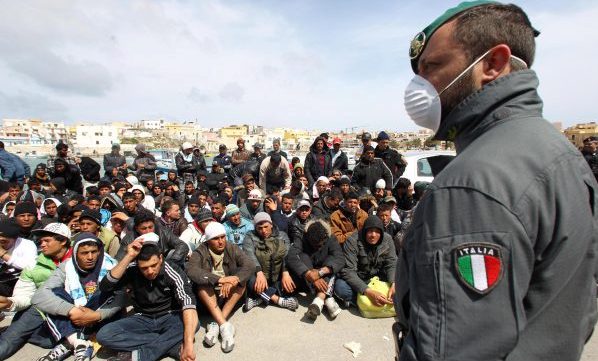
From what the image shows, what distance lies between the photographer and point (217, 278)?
340 centimetres

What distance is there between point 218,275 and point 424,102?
314 cm

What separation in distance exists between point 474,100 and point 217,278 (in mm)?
3172

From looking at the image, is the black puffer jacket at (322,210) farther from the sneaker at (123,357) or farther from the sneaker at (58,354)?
the sneaker at (58,354)

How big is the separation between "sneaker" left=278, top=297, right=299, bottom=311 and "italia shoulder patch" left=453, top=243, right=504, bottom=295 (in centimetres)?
337

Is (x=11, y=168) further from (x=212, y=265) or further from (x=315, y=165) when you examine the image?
(x=315, y=165)

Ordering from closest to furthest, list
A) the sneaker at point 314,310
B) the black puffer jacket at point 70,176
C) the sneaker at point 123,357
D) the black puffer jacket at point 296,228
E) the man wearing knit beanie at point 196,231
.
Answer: the sneaker at point 123,357 < the sneaker at point 314,310 < the black puffer jacket at point 296,228 < the man wearing knit beanie at point 196,231 < the black puffer jacket at point 70,176

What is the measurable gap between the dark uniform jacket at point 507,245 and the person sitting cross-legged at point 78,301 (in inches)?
132

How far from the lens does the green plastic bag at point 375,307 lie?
11.4 feet

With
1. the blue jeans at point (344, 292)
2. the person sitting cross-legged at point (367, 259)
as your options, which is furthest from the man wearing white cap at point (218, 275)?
the person sitting cross-legged at point (367, 259)

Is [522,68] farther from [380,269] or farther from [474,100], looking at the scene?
[380,269]

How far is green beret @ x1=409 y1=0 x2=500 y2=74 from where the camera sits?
2.84 feet

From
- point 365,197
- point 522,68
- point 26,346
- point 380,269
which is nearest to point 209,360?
point 26,346

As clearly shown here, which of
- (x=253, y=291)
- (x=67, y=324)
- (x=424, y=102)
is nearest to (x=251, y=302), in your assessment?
(x=253, y=291)

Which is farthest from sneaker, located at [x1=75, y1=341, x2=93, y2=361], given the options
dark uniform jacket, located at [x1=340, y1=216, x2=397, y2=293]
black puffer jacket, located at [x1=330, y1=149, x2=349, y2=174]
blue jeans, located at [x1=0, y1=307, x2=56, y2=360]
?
black puffer jacket, located at [x1=330, y1=149, x2=349, y2=174]
